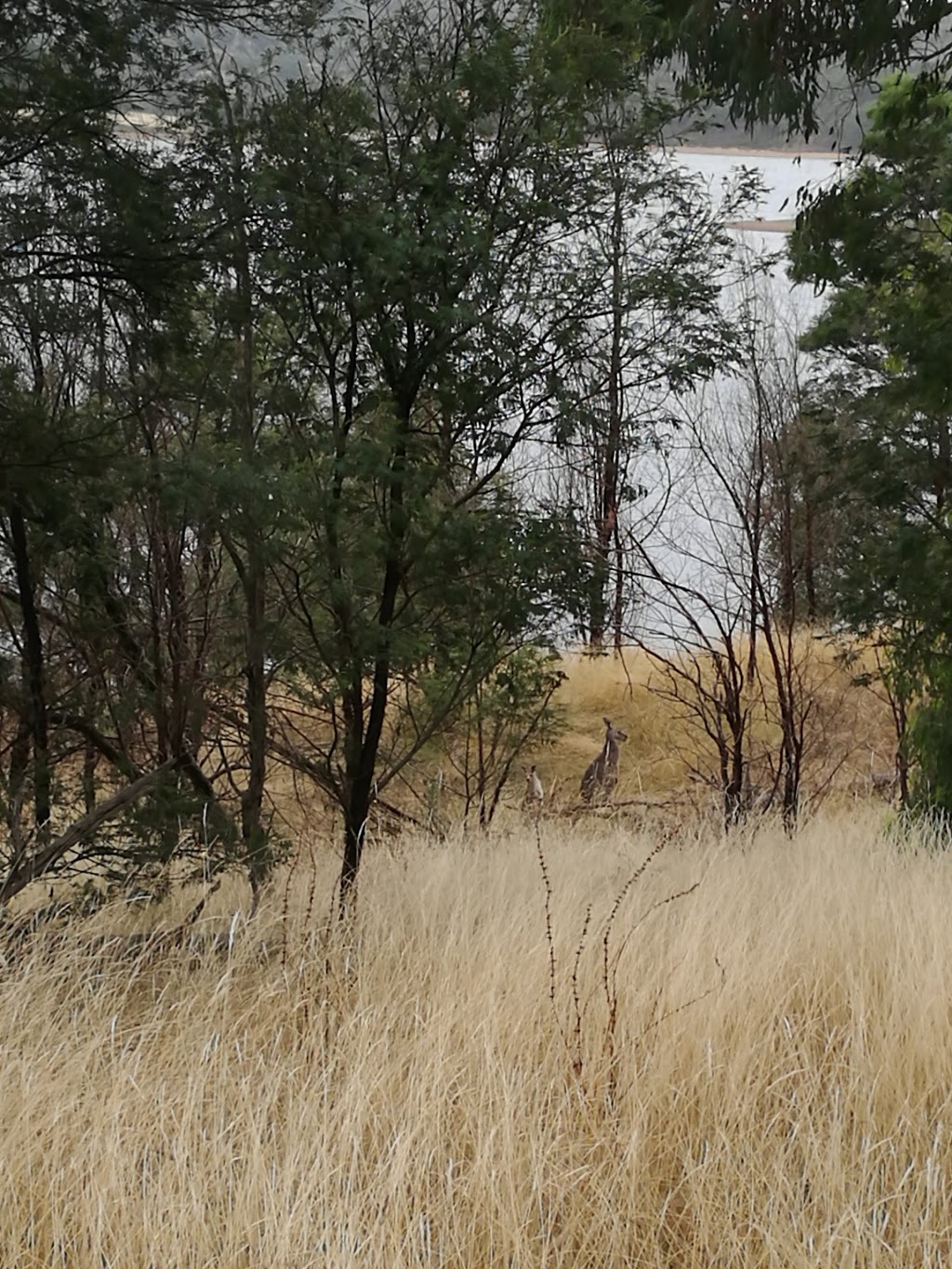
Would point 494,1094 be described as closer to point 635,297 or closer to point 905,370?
point 635,297

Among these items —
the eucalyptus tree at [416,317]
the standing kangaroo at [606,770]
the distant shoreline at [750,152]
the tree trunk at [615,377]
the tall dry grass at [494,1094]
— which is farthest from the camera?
the standing kangaroo at [606,770]

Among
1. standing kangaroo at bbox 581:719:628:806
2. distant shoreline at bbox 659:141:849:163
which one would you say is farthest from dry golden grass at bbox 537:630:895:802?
distant shoreline at bbox 659:141:849:163

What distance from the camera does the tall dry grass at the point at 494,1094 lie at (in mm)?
2039

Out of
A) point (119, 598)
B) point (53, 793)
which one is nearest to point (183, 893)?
point (53, 793)

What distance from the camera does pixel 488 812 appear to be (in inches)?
364

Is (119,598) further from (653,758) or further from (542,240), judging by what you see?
(653,758)

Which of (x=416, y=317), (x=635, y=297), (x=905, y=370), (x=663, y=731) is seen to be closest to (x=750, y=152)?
(x=905, y=370)

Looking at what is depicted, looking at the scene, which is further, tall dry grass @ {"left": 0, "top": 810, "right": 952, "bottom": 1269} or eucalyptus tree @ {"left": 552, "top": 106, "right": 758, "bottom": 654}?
eucalyptus tree @ {"left": 552, "top": 106, "right": 758, "bottom": 654}

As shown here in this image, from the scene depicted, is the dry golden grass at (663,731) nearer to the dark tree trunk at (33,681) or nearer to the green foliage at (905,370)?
the green foliage at (905,370)

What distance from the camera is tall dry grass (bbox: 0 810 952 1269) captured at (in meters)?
2.04

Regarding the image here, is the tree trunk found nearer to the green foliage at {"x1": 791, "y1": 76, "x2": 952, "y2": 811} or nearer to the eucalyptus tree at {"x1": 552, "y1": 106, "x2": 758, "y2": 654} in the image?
the eucalyptus tree at {"x1": 552, "y1": 106, "x2": 758, "y2": 654}

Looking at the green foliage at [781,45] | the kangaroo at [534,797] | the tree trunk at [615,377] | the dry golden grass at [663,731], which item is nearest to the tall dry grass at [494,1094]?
the tree trunk at [615,377]

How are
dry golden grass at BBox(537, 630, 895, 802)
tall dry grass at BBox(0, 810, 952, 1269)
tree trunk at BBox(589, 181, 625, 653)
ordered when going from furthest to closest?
dry golden grass at BBox(537, 630, 895, 802), tree trunk at BBox(589, 181, 625, 653), tall dry grass at BBox(0, 810, 952, 1269)

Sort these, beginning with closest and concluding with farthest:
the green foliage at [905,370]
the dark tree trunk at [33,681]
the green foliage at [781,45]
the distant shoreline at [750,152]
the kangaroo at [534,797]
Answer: the green foliage at [781,45] < the dark tree trunk at [33,681] < the green foliage at [905,370] < the distant shoreline at [750,152] < the kangaroo at [534,797]
